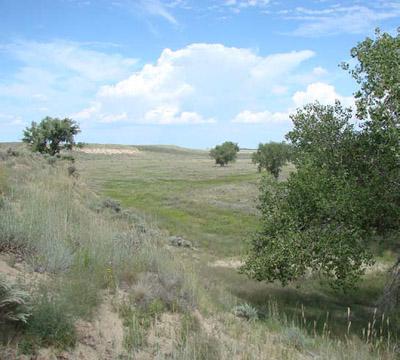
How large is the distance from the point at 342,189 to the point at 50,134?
138ft

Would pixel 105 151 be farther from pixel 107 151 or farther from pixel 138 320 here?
pixel 138 320

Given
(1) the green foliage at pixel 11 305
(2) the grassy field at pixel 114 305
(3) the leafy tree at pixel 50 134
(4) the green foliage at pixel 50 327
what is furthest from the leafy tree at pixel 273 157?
(1) the green foliage at pixel 11 305

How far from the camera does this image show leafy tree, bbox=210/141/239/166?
111m

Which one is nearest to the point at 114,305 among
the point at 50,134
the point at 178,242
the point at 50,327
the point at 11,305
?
the point at 50,327

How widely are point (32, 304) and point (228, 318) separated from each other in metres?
3.94

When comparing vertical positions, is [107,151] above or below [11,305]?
above

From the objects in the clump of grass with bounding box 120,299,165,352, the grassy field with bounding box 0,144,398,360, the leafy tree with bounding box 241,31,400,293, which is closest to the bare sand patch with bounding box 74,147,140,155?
the leafy tree with bounding box 241,31,400,293

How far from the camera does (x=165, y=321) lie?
630 centimetres

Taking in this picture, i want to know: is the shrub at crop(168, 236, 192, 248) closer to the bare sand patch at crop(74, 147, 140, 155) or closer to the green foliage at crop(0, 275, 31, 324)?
the green foliage at crop(0, 275, 31, 324)

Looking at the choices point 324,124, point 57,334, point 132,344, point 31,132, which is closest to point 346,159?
point 324,124

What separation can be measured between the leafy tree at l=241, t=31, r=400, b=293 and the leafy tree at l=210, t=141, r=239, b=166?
9827 centimetres

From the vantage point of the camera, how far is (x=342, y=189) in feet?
35.7

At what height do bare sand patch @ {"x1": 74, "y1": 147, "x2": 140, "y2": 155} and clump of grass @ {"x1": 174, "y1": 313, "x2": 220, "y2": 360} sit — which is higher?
bare sand patch @ {"x1": 74, "y1": 147, "x2": 140, "y2": 155}

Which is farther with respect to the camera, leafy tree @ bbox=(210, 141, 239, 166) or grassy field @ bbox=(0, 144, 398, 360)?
leafy tree @ bbox=(210, 141, 239, 166)
